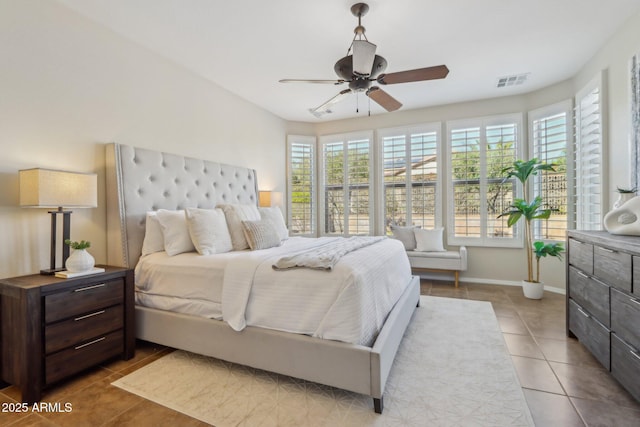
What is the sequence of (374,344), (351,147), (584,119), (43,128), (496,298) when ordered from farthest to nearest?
(351,147) < (496,298) < (584,119) < (43,128) < (374,344)

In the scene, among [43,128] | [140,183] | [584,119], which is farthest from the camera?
[584,119]

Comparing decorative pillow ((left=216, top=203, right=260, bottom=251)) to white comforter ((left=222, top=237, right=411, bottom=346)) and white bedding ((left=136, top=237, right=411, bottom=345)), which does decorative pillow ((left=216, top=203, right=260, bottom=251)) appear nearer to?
white bedding ((left=136, top=237, right=411, bottom=345))

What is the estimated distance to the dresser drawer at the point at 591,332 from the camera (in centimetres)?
209

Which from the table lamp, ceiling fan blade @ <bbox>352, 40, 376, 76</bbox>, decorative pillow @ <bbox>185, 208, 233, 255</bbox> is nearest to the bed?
the table lamp

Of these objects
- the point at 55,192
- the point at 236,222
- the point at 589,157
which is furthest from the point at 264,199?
the point at 589,157

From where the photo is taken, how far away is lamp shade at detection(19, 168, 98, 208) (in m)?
2.06

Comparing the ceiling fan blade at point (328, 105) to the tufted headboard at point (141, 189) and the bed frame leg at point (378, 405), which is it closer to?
the tufted headboard at point (141, 189)

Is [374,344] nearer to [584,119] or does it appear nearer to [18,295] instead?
[18,295]

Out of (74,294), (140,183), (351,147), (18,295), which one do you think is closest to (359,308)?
(74,294)

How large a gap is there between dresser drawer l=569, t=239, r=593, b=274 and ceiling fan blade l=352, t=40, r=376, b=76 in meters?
2.19

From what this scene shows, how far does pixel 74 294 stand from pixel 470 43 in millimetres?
4056

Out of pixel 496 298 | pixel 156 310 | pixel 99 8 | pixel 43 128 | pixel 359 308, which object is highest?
pixel 99 8

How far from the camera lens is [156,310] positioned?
2.53 meters

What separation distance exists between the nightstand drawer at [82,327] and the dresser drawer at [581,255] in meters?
3.65
